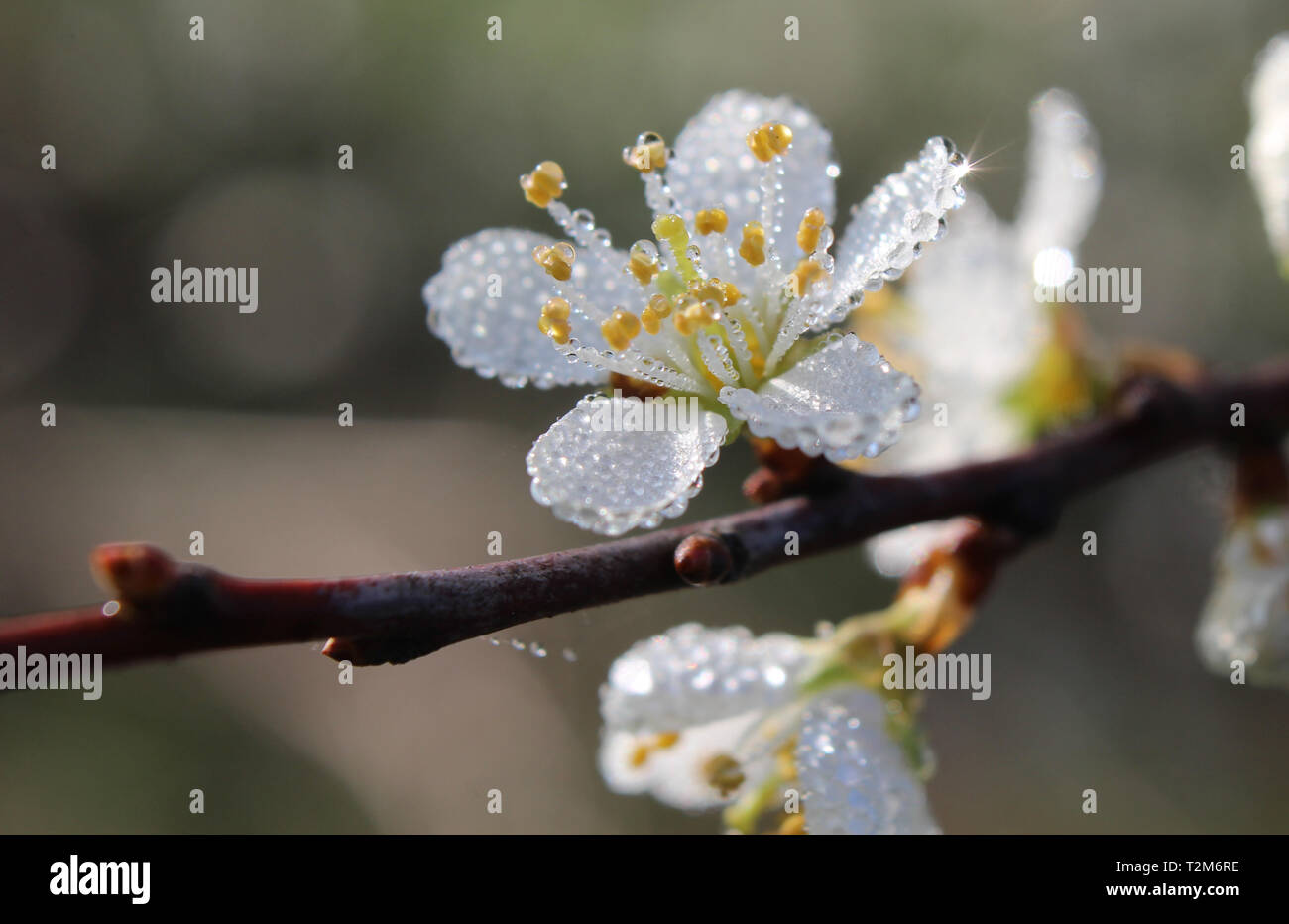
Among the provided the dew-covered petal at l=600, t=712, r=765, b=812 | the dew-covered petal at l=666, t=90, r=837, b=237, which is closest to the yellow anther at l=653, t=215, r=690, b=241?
the dew-covered petal at l=666, t=90, r=837, b=237

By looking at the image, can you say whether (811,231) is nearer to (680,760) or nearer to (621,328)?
(621,328)

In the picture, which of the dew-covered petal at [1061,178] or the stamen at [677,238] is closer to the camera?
the stamen at [677,238]

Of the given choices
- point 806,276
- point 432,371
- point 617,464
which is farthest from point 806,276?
point 432,371

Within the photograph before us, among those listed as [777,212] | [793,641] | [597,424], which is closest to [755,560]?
[597,424]

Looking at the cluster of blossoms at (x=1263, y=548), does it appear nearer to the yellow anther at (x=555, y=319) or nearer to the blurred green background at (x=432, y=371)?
the blurred green background at (x=432, y=371)

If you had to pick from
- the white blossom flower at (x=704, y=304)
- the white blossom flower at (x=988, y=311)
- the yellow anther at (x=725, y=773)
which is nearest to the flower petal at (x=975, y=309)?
the white blossom flower at (x=988, y=311)

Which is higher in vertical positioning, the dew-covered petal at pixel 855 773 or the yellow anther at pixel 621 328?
the yellow anther at pixel 621 328
